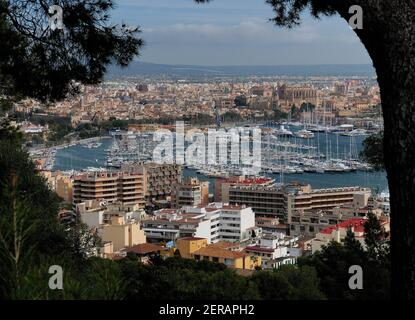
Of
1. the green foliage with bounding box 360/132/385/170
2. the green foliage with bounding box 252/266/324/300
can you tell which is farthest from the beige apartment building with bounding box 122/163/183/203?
the green foliage with bounding box 252/266/324/300

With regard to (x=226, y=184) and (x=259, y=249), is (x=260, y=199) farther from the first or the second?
(x=259, y=249)

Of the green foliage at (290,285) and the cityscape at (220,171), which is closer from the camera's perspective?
the green foliage at (290,285)

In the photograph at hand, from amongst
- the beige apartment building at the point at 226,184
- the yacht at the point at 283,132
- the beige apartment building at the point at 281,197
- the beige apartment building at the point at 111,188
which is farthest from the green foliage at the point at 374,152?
the yacht at the point at 283,132

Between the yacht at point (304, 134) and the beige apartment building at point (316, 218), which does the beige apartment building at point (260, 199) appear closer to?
the beige apartment building at point (316, 218)

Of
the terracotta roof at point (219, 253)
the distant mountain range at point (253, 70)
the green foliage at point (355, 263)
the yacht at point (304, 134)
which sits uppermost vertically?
the distant mountain range at point (253, 70)

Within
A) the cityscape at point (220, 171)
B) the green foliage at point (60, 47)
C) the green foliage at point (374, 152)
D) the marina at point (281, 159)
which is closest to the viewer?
the green foliage at point (60, 47)
